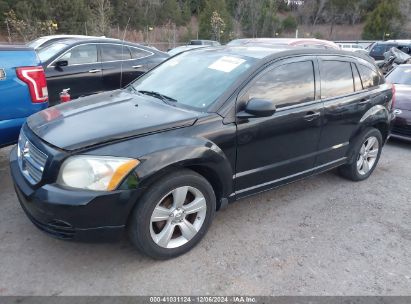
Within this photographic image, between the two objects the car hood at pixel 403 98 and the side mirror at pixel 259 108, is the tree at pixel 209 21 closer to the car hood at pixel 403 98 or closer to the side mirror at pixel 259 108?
the car hood at pixel 403 98

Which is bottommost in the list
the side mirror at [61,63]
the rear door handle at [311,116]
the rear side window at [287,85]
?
the rear door handle at [311,116]

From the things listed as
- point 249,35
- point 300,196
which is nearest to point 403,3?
point 249,35

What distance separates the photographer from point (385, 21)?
1534 inches

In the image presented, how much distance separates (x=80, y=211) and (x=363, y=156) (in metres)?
3.59

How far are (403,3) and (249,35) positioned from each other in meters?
17.1

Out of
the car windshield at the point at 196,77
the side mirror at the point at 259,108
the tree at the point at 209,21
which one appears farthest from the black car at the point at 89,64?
the tree at the point at 209,21

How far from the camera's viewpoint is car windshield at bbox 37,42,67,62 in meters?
6.37

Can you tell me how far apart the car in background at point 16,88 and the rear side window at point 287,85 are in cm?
227

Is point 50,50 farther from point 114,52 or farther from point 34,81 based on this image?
point 34,81

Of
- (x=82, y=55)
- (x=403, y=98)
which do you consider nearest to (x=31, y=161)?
(x=82, y=55)

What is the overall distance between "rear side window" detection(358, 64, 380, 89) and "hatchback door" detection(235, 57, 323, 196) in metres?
0.96

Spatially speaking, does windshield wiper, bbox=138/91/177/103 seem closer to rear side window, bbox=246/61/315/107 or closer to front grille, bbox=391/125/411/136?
rear side window, bbox=246/61/315/107

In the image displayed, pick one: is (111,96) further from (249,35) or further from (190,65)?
(249,35)

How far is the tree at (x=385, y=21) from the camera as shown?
1517 inches
